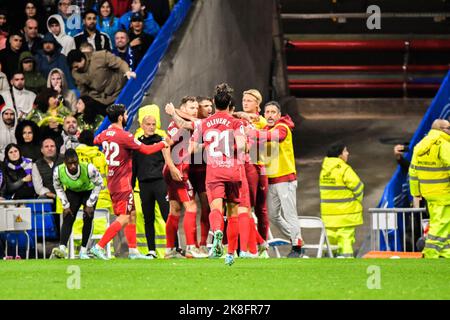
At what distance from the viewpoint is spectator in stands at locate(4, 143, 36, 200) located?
837 inches

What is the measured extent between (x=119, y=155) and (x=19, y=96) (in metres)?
6.48

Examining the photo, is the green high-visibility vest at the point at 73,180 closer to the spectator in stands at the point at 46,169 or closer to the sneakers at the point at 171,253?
the sneakers at the point at 171,253

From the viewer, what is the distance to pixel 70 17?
24844 mm

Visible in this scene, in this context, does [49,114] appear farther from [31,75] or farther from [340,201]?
[340,201]

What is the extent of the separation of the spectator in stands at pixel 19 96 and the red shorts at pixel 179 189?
660 cm

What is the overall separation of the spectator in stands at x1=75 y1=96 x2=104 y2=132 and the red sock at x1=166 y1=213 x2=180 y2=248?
5.75 meters

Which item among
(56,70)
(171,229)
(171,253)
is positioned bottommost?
(171,253)

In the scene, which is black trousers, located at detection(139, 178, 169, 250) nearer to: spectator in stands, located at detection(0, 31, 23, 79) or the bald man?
the bald man

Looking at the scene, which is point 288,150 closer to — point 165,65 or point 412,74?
point 165,65

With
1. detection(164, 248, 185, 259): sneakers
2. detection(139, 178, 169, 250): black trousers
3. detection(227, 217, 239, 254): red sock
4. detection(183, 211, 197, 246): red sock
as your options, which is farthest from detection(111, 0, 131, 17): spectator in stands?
detection(227, 217, 239, 254): red sock

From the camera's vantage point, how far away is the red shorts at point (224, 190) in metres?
15.3

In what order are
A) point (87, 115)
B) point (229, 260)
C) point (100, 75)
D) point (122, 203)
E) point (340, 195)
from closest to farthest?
point (229, 260)
point (122, 203)
point (340, 195)
point (87, 115)
point (100, 75)

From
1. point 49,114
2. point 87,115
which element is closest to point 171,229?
point 49,114
